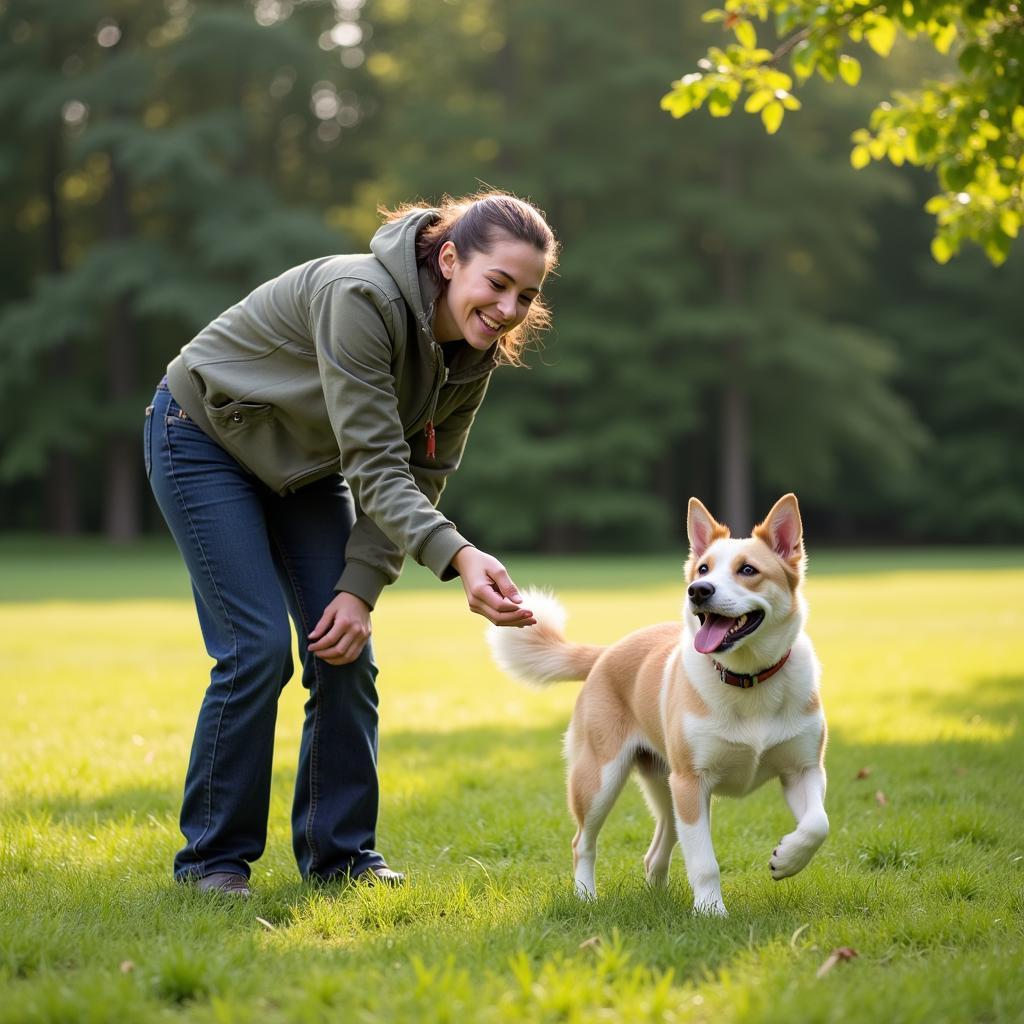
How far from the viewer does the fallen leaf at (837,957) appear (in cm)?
314

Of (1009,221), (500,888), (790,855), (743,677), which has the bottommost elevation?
(500,888)

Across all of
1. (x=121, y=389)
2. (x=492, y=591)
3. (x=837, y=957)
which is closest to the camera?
(x=837, y=957)

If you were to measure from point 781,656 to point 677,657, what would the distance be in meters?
0.39

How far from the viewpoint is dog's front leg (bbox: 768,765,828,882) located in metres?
3.73

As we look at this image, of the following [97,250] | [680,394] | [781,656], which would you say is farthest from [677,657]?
[97,250]

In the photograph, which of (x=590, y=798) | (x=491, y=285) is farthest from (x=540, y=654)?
(x=491, y=285)

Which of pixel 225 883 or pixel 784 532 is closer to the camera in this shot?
pixel 225 883

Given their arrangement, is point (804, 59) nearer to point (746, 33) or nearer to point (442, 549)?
point (746, 33)

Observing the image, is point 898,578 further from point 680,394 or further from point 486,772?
point 486,772

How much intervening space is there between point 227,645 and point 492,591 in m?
1.03

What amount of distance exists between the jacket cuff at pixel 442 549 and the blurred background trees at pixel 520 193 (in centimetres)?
2792

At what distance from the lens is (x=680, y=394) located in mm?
33156

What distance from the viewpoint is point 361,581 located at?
4.16 meters

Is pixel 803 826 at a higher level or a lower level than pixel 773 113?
lower
